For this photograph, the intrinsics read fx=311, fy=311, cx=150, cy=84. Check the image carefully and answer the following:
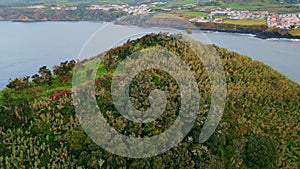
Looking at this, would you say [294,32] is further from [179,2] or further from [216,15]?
[179,2]

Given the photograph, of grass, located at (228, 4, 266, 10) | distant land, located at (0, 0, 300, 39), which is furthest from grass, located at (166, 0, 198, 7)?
grass, located at (228, 4, 266, 10)

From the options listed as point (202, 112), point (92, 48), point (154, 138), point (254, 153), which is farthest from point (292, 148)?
point (92, 48)

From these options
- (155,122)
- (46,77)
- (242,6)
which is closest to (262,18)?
(242,6)

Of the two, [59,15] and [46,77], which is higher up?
[59,15]

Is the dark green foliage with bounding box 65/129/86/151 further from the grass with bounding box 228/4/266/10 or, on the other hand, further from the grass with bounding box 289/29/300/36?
the grass with bounding box 228/4/266/10

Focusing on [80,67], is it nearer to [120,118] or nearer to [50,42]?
[120,118]
